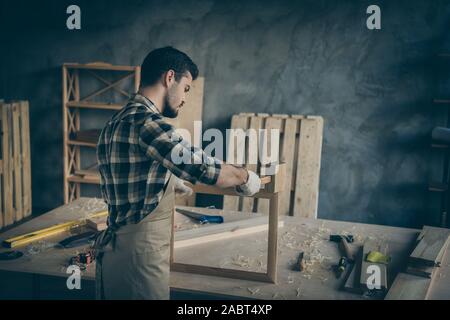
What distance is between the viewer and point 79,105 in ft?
20.5

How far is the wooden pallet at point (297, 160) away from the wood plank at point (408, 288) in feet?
9.37

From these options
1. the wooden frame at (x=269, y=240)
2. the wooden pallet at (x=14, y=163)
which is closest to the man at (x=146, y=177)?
the wooden frame at (x=269, y=240)

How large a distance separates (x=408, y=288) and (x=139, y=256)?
1.37 m

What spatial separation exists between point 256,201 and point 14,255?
3266 mm

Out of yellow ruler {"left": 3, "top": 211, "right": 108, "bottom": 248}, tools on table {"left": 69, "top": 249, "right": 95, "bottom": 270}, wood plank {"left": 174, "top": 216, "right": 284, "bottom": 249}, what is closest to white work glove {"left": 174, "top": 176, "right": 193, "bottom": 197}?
wood plank {"left": 174, "top": 216, "right": 284, "bottom": 249}

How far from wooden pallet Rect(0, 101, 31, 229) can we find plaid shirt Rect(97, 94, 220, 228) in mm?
4222

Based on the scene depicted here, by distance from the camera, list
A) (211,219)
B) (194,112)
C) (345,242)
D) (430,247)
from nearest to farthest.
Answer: (430,247)
(345,242)
(211,219)
(194,112)

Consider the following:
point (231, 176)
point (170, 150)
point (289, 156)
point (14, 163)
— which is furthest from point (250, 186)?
point (14, 163)

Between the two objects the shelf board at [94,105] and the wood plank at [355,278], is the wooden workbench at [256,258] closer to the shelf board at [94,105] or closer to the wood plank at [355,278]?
the wood plank at [355,278]

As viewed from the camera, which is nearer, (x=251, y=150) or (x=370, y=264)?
(x=370, y=264)

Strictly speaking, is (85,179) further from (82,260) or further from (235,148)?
(82,260)

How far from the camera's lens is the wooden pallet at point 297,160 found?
5.68m
